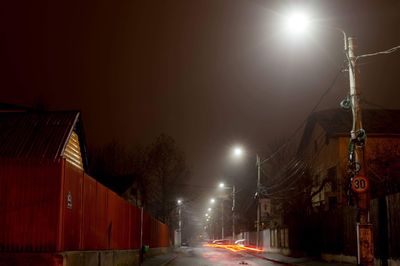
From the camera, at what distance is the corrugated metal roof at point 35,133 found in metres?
19.4

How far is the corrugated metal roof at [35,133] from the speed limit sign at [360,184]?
9.98 metres

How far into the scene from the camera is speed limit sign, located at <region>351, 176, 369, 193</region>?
14414 mm

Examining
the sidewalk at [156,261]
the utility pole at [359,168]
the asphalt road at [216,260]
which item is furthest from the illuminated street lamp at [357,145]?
the sidewalk at [156,261]

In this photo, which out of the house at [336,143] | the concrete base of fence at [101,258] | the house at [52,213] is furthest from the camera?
the house at [336,143]

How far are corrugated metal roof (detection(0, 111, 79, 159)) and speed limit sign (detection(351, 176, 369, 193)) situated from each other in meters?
9.98

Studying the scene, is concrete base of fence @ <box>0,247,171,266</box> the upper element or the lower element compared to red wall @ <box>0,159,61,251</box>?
lower

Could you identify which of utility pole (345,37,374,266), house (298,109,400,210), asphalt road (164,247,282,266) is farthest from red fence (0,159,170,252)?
house (298,109,400,210)

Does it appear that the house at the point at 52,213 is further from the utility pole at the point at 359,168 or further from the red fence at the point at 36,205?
the utility pole at the point at 359,168

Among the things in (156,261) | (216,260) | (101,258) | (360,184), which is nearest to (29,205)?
(101,258)

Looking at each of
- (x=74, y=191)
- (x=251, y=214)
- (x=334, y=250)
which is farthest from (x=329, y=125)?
(x=251, y=214)

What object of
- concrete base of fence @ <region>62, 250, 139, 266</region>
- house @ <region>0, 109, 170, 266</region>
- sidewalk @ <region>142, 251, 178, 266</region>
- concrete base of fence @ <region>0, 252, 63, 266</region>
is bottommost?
sidewalk @ <region>142, 251, 178, 266</region>

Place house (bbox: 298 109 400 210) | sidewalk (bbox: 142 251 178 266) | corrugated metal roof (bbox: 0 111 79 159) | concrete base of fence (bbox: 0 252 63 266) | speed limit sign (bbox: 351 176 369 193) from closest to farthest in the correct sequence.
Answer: concrete base of fence (bbox: 0 252 63 266)
speed limit sign (bbox: 351 176 369 193)
corrugated metal roof (bbox: 0 111 79 159)
sidewalk (bbox: 142 251 178 266)
house (bbox: 298 109 400 210)

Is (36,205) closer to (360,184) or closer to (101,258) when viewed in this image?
(101,258)

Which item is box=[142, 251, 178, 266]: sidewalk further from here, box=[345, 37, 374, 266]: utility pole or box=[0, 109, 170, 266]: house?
box=[345, 37, 374, 266]: utility pole
